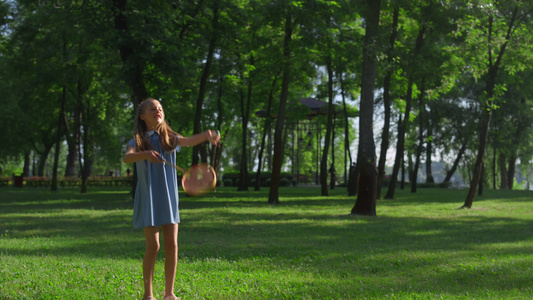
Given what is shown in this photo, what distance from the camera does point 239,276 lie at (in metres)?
7.43

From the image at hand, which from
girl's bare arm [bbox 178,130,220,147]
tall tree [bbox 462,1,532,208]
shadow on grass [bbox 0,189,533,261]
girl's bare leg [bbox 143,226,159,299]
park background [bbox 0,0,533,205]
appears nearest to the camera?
girl's bare arm [bbox 178,130,220,147]

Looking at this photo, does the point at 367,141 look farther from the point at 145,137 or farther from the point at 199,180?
the point at 145,137

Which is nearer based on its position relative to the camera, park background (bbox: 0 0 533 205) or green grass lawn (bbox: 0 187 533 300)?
green grass lawn (bbox: 0 187 533 300)

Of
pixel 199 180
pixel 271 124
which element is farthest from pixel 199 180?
pixel 271 124

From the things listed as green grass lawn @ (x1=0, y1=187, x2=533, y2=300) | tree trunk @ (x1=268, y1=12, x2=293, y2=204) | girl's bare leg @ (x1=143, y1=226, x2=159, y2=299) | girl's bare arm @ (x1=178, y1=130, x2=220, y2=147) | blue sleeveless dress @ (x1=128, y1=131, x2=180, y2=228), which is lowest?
green grass lawn @ (x1=0, y1=187, x2=533, y2=300)

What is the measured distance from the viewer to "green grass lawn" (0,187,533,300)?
21.7ft

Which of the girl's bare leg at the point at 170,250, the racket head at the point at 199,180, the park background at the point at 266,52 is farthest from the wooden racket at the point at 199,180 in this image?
the park background at the point at 266,52

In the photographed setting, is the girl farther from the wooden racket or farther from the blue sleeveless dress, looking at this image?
the wooden racket

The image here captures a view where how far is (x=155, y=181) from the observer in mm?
5492

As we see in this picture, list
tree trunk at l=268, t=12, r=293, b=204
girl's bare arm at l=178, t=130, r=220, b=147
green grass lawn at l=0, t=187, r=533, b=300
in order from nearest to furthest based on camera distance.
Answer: girl's bare arm at l=178, t=130, r=220, b=147
green grass lawn at l=0, t=187, r=533, b=300
tree trunk at l=268, t=12, r=293, b=204

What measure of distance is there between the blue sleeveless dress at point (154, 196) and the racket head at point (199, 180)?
0.58m

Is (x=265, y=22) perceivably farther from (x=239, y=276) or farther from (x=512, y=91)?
(x=512, y=91)

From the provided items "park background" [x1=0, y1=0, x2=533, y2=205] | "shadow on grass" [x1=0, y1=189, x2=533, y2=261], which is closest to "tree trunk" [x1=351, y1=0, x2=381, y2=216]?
"park background" [x1=0, y1=0, x2=533, y2=205]

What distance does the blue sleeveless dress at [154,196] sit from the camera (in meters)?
5.40
